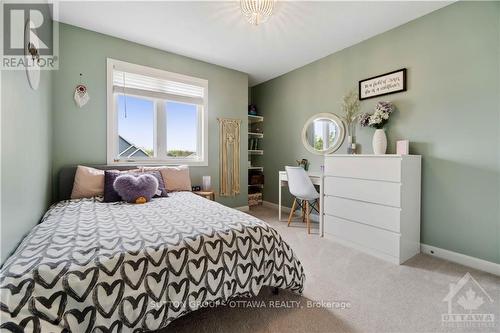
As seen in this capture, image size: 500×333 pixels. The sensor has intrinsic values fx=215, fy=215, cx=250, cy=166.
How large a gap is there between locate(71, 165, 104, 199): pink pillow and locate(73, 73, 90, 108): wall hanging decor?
796mm

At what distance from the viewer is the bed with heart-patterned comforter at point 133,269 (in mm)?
855

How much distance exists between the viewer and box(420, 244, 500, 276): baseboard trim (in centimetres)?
193

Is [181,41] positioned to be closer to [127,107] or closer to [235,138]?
[127,107]

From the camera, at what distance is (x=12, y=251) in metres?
1.21

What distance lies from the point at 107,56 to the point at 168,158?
59.7 inches

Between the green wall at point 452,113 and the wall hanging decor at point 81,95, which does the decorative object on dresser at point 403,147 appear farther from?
the wall hanging decor at point 81,95

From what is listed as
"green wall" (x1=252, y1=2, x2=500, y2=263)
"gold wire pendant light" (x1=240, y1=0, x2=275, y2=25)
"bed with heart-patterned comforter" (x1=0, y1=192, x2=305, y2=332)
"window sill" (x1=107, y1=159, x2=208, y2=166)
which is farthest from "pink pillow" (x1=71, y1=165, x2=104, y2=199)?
"green wall" (x1=252, y1=2, x2=500, y2=263)

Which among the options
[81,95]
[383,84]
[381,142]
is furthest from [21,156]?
[383,84]

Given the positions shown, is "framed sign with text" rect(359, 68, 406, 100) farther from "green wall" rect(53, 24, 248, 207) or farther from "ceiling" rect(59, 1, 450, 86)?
"green wall" rect(53, 24, 248, 207)

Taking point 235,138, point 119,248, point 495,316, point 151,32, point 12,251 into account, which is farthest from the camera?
point 235,138

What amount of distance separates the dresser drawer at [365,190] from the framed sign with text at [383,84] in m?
1.17

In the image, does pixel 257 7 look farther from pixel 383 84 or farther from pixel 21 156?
pixel 21 156

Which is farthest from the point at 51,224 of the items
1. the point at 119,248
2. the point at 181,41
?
the point at 181,41

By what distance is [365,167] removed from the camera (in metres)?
2.38
